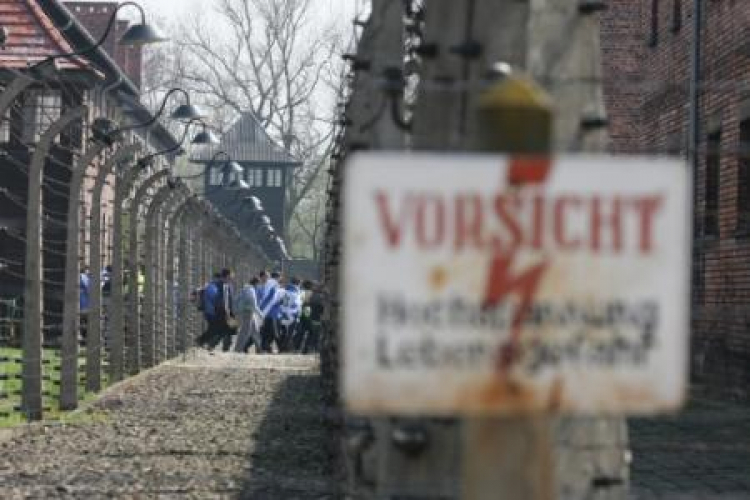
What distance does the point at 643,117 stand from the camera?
27.8 meters

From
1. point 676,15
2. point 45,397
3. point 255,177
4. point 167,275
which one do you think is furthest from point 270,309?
point 255,177

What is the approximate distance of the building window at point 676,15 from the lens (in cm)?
2489

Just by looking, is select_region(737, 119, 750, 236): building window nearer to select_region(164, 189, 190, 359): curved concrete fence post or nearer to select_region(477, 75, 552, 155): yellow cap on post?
select_region(164, 189, 190, 359): curved concrete fence post

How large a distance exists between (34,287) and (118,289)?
5.75 meters

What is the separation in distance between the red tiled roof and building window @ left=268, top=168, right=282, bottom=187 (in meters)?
63.6

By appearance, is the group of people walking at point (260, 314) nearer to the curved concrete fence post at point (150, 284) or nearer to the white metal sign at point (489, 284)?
the curved concrete fence post at point (150, 284)

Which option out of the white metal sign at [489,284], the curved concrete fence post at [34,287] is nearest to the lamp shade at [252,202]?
the curved concrete fence post at [34,287]

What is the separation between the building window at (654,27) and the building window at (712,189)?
3262 mm

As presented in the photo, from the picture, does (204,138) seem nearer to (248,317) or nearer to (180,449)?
→ (248,317)

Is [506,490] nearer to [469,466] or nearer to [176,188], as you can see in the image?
[469,466]

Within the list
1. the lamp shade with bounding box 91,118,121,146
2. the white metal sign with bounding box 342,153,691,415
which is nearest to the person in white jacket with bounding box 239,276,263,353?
the lamp shade with bounding box 91,118,121,146

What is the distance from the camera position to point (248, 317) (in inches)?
1467

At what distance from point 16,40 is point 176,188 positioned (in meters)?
15.5

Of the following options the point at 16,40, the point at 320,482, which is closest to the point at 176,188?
the point at 320,482
